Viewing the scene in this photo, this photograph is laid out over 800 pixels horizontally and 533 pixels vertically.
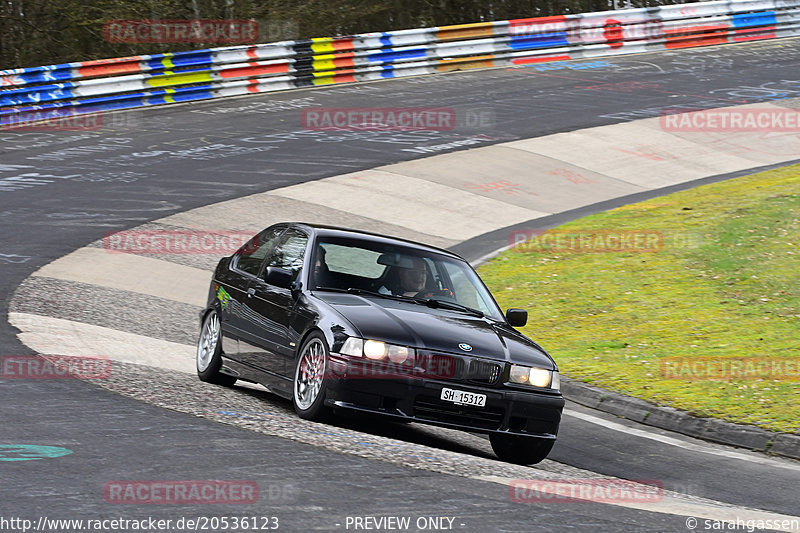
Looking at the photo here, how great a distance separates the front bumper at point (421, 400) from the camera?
7.47m

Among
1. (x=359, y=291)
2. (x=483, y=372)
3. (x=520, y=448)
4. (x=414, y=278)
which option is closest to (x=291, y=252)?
(x=359, y=291)

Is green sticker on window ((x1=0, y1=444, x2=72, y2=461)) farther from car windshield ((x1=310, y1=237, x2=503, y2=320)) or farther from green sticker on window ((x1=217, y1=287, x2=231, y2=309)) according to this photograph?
green sticker on window ((x1=217, y1=287, x2=231, y2=309))

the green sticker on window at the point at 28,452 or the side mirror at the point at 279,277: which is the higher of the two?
the side mirror at the point at 279,277

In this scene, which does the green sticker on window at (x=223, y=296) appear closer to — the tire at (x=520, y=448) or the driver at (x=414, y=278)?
the driver at (x=414, y=278)

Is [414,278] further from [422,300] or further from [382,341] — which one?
[382,341]

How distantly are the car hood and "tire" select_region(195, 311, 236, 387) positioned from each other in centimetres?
160

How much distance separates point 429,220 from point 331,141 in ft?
18.1

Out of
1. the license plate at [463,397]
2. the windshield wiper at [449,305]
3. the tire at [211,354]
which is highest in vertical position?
the windshield wiper at [449,305]

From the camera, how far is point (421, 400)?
24.6ft

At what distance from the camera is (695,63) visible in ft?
103

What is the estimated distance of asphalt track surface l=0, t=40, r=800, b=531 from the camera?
5637 mm

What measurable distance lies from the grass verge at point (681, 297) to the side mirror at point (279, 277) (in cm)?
344

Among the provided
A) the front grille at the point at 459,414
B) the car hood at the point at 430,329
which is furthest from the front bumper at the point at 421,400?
the car hood at the point at 430,329

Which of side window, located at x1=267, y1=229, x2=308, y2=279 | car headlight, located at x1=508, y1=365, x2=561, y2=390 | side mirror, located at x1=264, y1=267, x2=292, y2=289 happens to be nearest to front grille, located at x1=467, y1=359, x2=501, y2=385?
car headlight, located at x1=508, y1=365, x2=561, y2=390
